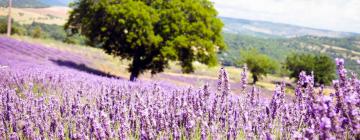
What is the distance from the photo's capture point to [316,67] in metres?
62.1

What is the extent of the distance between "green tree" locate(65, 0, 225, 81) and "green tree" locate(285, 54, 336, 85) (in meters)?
44.9

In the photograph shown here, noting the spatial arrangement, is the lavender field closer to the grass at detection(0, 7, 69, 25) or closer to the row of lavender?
the row of lavender

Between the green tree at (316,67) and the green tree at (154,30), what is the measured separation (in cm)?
4486

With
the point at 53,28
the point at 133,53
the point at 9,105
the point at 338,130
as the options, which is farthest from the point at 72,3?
the point at 53,28

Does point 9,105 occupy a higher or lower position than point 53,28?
higher

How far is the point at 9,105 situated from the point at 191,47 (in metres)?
11.4

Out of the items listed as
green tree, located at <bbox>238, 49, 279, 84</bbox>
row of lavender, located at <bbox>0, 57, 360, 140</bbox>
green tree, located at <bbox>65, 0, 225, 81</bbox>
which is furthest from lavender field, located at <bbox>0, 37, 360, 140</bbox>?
green tree, located at <bbox>238, 49, 279, 84</bbox>

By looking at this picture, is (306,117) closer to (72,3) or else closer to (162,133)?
(162,133)

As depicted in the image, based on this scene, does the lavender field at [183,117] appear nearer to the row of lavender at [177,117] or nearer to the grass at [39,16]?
the row of lavender at [177,117]

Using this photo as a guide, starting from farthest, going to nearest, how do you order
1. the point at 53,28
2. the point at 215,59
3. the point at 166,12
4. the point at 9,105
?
the point at 53,28 < the point at 215,59 < the point at 166,12 < the point at 9,105

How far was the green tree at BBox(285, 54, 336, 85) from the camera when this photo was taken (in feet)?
193

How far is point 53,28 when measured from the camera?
133875 mm

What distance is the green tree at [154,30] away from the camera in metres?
14.5

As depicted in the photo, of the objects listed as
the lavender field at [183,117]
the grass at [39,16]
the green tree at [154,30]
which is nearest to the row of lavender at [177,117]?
the lavender field at [183,117]
